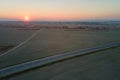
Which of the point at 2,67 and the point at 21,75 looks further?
the point at 2,67

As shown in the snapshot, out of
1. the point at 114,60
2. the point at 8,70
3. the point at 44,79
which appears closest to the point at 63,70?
the point at 44,79

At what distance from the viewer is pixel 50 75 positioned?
8.32m

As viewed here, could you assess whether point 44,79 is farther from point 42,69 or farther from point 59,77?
point 42,69

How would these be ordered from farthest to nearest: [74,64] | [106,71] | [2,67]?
[74,64], [2,67], [106,71]

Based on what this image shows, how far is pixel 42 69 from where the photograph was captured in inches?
368

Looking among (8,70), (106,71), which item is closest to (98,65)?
(106,71)

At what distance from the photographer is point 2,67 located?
9.62m

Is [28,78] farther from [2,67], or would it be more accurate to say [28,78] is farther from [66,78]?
[2,67]

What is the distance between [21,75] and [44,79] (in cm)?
116

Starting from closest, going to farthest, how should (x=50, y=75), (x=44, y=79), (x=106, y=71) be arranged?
(x=44, y=79)
(x=50, y=75)
(x=106, y=71)

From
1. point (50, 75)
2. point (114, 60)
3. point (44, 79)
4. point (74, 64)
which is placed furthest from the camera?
point (114, 60)

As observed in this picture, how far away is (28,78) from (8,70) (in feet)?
4.91

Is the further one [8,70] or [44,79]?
[8,70]

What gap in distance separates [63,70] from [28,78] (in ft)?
5.94
